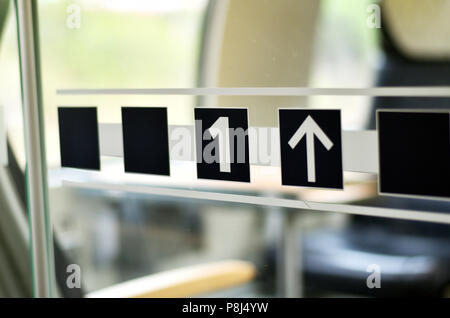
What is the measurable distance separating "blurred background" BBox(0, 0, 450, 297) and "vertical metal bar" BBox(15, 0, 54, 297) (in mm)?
22

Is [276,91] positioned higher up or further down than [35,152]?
higher up

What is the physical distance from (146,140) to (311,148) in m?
0.37

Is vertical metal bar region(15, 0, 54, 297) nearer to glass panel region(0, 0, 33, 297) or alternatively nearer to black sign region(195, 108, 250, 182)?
glass panel region(0, 0, 33, 297)

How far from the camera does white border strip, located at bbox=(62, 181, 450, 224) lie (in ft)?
3.41

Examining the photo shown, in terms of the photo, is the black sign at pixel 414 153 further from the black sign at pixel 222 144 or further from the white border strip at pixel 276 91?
the black sign at pixel 222 144

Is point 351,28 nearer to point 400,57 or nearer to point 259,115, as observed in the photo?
point 400,57

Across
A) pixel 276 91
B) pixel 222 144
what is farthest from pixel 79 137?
pixel 276 91

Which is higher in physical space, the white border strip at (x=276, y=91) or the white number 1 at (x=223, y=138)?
the white border strip at (x=276, y=91)

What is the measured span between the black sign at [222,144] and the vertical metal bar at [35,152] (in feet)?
1.44

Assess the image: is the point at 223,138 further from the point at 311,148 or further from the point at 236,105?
the point at 311,148

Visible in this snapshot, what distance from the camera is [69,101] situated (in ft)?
4.55

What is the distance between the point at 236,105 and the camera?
1201mm

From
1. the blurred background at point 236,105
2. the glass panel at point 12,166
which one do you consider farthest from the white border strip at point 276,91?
the glass panel at point 12,166

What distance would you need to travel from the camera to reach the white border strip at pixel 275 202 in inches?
40.9
